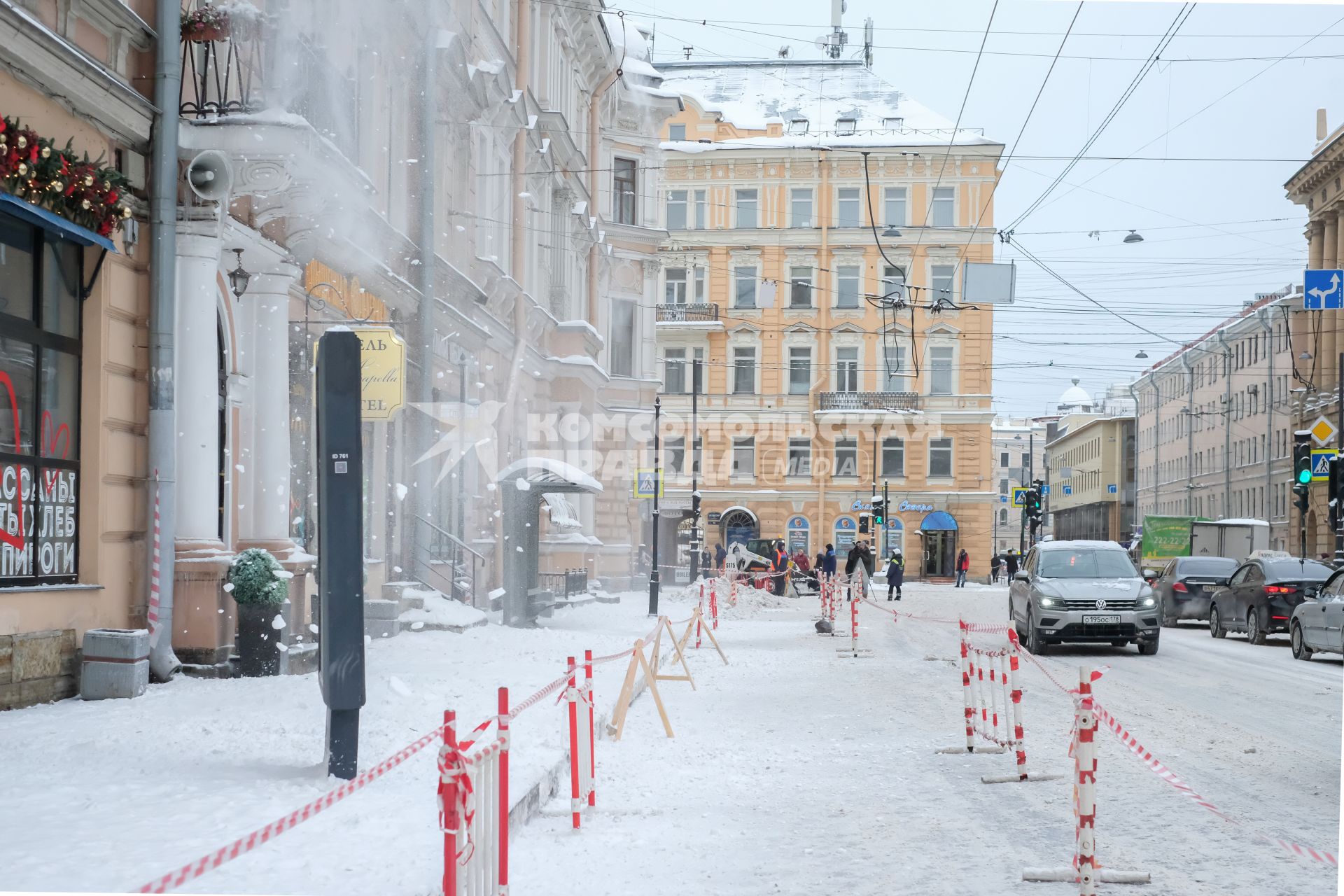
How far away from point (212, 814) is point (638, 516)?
35049 millimetres

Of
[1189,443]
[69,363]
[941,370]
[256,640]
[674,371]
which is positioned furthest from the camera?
[1189,443]

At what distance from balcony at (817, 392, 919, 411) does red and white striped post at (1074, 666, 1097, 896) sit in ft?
179

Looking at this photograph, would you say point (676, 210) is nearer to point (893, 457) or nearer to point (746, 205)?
point (746, 205)

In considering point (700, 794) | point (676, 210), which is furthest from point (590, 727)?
point (676, 210)

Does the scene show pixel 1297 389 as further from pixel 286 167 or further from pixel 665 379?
pixel 286 167

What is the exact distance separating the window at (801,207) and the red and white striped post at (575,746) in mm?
54666

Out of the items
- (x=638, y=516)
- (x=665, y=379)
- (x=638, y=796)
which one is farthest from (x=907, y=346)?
(x=638, y=796)

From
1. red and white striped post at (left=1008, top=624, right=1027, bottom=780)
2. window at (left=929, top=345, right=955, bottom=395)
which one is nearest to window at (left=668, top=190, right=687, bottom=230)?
window at (left=929, top=345, right=955, bottom=395)

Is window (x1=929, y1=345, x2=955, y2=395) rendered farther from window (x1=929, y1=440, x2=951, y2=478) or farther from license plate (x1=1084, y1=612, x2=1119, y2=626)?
license plate (x1=1084, y1=612, x2=1119, y2=626)

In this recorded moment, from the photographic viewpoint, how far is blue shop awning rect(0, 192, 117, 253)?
957cm

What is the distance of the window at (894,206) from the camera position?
6069 centimetres

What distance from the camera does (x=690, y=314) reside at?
206ft

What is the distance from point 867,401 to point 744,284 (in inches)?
294

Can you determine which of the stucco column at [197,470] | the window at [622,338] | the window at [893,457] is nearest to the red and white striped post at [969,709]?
the stucco column at [197,470]
